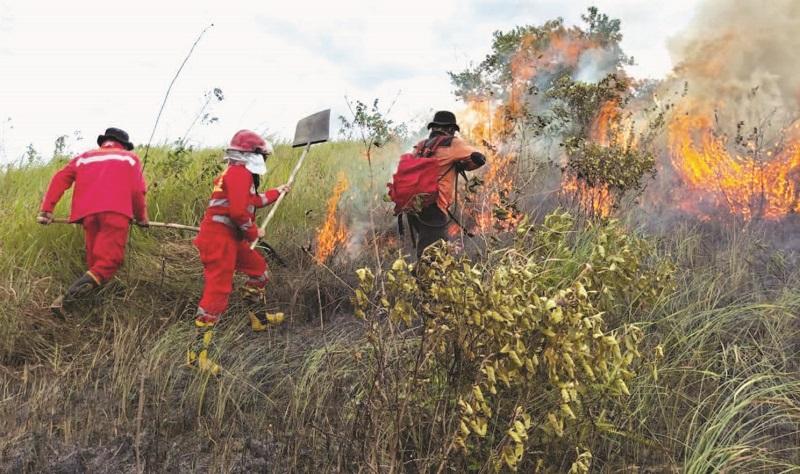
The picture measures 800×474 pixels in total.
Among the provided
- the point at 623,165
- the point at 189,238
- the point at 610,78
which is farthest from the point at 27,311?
the point at 610,78

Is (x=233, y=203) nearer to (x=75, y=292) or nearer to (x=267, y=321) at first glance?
(x=267, y=321)

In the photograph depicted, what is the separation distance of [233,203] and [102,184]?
4.83 ft

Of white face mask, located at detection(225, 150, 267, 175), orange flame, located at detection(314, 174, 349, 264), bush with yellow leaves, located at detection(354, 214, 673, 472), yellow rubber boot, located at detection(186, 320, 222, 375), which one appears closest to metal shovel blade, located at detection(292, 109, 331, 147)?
orange flame, located at detection(314, 174, 349, 264)

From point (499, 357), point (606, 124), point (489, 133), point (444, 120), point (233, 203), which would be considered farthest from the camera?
Answer: point (606, 124)

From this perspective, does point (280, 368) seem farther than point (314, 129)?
No

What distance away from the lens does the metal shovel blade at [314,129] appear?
235 inches

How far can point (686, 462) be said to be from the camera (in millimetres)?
2502

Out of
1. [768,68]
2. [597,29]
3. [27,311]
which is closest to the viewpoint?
[27,311]

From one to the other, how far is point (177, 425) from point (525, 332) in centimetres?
214

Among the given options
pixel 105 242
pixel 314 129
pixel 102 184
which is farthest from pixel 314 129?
pixel 105 242

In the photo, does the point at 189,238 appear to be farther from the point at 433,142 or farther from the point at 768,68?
the point at 768,68

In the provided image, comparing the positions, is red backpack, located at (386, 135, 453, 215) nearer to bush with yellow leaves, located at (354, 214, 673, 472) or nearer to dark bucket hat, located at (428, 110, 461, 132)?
dark bucket hat, located at (428, 110, 461, 132)

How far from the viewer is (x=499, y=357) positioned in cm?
211

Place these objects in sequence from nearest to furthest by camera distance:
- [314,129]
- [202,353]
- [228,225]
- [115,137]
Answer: [202,353]
[228,225]
[115,137]
[314,129]
